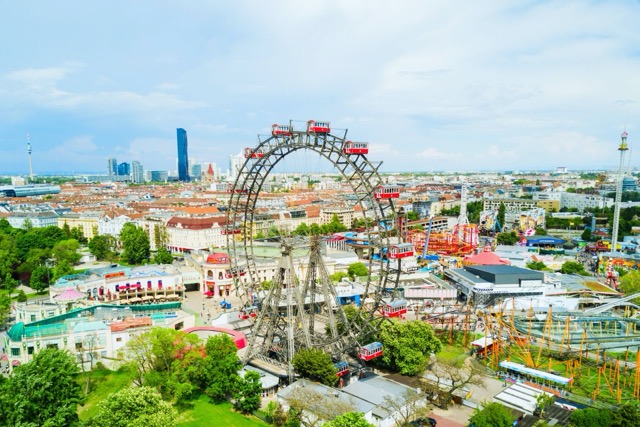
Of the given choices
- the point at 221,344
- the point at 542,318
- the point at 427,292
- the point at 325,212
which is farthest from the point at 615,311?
the point at 325,212

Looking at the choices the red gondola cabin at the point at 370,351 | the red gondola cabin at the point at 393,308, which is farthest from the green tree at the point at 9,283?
the red gondola cabin at the point at 393,308

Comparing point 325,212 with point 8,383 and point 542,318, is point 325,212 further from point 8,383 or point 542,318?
point 8,383

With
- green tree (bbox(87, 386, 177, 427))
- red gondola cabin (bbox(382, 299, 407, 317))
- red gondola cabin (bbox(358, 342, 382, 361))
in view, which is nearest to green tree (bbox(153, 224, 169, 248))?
red gondola cabin (bbox(382, 299, 407, 317))

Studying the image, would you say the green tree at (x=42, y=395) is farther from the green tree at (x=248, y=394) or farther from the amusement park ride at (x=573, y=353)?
the amusement park ride at (x=573, y=353)

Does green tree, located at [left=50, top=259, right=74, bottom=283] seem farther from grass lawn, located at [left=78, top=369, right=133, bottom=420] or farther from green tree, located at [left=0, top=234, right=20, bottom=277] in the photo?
grass lawn, located at [left=78, top=369, right=133, bottom=420]

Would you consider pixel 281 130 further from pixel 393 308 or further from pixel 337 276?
pixel 337 276

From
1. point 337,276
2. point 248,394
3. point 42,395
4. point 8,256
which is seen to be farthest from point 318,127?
point 8,256
